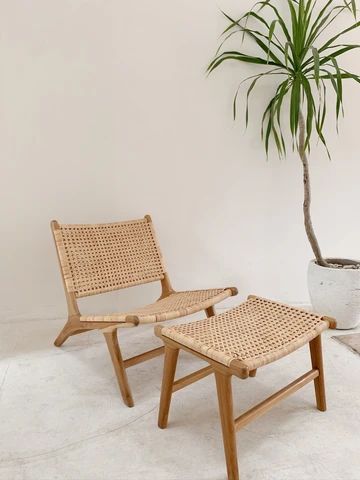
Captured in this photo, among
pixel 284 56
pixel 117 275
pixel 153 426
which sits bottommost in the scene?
pixel 153 426

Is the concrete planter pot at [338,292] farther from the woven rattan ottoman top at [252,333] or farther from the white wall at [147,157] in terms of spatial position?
the woven rattan ottoman top at [252,333]

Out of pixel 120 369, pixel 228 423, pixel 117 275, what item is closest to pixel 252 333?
pixel 228 423

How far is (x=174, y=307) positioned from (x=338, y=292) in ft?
3.39

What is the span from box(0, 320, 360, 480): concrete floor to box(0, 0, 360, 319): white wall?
29.1 inches

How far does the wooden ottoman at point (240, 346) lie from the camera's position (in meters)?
1.22

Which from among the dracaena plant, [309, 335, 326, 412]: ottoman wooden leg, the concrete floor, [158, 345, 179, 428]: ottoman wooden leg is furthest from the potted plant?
[158, 345, 179, 428]: ottoman wooden leg

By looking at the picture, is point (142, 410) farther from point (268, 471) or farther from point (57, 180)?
point (57, 180)

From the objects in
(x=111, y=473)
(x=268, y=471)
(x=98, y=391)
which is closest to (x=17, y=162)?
(x=98, y=391)

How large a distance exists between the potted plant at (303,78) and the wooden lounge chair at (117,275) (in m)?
0.70

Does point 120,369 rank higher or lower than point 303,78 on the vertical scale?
lower

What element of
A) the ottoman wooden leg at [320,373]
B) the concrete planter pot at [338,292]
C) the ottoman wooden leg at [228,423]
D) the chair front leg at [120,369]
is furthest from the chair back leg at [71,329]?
the concrete planter pot at [338,292]

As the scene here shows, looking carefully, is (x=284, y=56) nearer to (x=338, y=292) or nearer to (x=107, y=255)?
(x=338, y=292)

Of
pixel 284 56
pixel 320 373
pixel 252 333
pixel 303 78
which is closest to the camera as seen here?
pixel 252 333

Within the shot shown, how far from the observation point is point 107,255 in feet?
7.17
